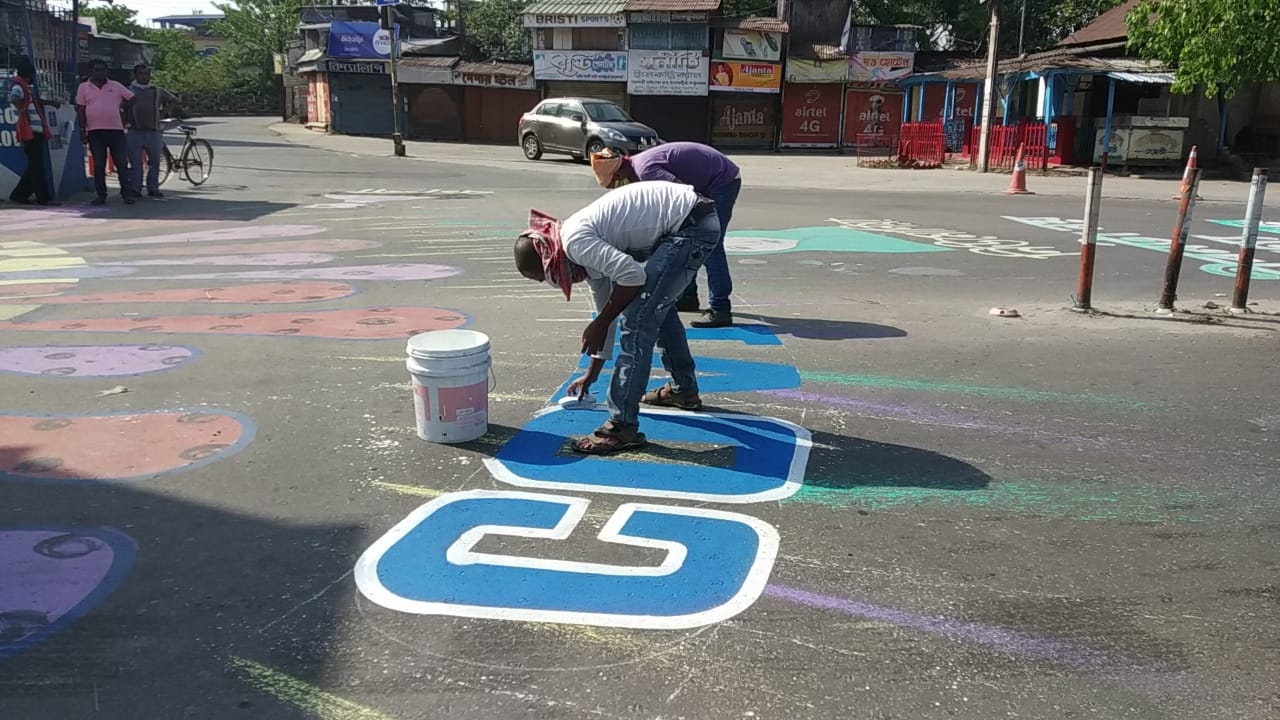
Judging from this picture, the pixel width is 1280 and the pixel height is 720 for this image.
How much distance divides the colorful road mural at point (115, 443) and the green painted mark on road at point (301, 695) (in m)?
1.94

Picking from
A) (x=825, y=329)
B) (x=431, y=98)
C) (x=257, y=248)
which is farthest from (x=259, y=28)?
(x=825, y=329)

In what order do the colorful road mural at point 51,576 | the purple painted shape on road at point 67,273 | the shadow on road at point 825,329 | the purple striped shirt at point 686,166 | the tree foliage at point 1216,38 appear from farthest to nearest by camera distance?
the tree foliage at point 1216,38 → the purple painted shape on road at point 67,273 → the shadow on road at point 825,329 → the purple striped shirt at point 686,166 → the colorful road mural at point 51,576

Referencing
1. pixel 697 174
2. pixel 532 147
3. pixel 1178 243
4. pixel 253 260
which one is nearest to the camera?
pixel 697 174

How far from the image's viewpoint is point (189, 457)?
4.69m

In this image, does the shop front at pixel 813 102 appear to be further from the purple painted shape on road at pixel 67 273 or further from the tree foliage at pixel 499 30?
the purple painted shape on road at pixel 67 273

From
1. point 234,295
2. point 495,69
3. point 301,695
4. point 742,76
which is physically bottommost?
point 301,695

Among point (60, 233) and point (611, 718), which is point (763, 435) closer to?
point (611, 718)

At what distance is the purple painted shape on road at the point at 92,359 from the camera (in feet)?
19.9

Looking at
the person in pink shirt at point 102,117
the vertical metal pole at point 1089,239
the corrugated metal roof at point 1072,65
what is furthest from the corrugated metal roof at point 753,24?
the vertical metal pole at point 1089,239

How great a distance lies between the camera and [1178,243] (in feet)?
25.6

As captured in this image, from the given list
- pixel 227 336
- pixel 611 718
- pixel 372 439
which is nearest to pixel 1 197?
pixel 227 336

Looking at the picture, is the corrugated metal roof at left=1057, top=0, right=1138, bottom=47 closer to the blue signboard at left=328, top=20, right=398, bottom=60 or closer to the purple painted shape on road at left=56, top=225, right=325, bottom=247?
the blue signboard at left=328, top=20, right=398, bottom=60

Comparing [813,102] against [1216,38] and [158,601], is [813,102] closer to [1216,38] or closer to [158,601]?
[1216,38]

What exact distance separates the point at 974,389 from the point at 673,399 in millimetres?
2047
